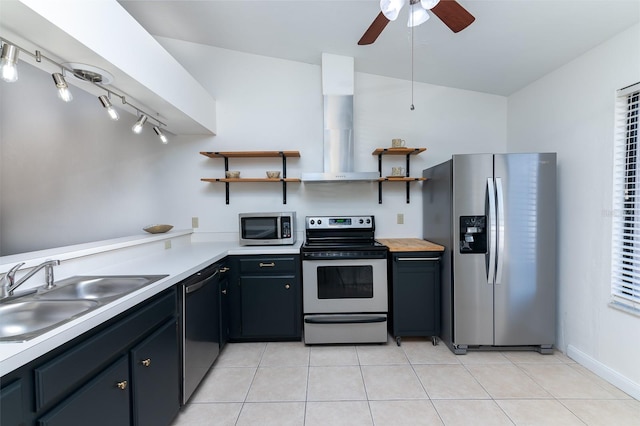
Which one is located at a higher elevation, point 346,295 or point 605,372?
point 346,295

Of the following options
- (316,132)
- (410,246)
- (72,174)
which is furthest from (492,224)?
(72,174)

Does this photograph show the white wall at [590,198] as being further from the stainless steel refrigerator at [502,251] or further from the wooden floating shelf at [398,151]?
the wooden floating shelf at [398,151]

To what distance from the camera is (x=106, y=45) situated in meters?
1.43

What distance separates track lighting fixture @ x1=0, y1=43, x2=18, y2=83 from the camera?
3.62 ft

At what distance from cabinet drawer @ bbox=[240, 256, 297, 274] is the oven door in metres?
0.13

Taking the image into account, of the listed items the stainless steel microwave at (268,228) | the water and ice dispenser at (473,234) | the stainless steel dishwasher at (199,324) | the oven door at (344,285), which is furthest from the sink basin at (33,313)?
the water and ice dispenser at (473,234)

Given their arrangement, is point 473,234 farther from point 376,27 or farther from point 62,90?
point 62,90

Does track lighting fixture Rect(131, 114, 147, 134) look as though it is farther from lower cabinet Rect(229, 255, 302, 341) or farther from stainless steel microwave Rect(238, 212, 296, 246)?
lower cabinet Rect(229, 255, 302, 341)

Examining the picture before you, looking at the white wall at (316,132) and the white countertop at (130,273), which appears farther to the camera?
the white wall at (316,132)

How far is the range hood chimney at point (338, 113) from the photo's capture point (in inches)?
108

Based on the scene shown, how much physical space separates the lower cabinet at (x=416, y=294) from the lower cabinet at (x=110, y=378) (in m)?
1.81

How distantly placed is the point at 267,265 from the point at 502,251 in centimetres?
202

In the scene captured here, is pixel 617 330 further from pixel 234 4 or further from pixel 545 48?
pixel 234 4

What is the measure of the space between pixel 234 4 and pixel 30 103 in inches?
109
